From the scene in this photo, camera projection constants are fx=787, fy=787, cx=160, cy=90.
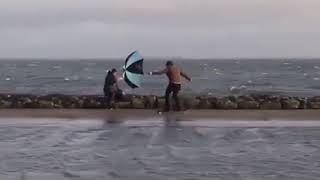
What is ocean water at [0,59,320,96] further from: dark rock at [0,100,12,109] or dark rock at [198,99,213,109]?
dark rock at [198,99,213,109]

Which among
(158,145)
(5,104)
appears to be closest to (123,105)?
(5,104)

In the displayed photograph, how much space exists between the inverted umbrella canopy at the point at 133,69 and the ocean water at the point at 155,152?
4.87 metres

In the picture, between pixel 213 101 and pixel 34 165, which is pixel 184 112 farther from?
pixel 34 165

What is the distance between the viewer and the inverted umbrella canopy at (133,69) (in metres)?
23.5

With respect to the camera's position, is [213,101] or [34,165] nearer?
[34,165]

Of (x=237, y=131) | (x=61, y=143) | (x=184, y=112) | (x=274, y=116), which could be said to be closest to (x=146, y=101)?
(x=184, y=112)

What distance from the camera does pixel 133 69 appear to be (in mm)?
23578

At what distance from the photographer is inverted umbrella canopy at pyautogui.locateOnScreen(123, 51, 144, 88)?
23453 millimetres

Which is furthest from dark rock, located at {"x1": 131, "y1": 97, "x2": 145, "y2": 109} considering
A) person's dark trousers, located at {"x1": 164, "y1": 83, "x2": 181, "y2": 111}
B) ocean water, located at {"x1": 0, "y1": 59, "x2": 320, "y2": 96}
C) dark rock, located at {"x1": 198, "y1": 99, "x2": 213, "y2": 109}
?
ocean water, located at {"x1": 0, "y1": 59, "x2": 320, "y2": 96}

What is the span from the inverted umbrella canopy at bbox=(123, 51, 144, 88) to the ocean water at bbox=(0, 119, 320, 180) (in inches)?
192

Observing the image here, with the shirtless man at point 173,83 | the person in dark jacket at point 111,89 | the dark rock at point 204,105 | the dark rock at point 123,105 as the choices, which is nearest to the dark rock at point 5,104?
the person in dark jacket at point 111,89

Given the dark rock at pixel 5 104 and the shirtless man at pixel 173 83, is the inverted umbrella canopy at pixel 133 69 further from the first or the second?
the dark rock at pixel 5 104

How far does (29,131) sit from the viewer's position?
1722 cm

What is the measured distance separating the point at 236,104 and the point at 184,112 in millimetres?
2564
